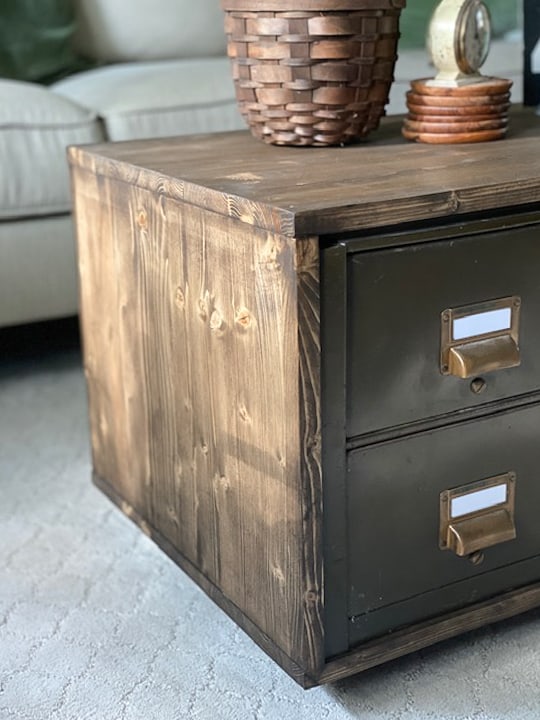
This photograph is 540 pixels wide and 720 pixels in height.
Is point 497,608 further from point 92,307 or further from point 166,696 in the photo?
point 92,307

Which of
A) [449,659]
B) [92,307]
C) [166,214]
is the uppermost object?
[166,214]

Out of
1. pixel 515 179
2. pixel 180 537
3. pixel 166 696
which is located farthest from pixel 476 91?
pixel 166 696

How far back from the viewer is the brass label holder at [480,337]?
0.86 metres

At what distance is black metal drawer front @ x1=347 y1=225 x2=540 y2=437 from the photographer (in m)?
0.82

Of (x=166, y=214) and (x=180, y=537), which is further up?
(x=166, y=214)

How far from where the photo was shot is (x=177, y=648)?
38.6 inches

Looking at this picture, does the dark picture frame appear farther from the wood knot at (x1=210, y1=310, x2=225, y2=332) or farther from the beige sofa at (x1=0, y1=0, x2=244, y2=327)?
the wood knot at (x1=210, y1=310, x2=225, y2=332)

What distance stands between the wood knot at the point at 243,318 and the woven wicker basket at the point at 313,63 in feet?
0.91

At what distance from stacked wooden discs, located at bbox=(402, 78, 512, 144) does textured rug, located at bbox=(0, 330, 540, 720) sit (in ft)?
1.63

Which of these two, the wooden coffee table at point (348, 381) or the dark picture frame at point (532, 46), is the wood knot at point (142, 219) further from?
the dark picture frame at point (532, 46)

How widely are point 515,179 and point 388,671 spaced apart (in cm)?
46

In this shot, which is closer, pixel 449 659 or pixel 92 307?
pixel 449 659

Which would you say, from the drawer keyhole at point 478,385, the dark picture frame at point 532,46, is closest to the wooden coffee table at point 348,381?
the drawer keyhole at point 478,385

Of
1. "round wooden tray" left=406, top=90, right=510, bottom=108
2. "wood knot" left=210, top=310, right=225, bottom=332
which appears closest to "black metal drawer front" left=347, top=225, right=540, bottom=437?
"wood knot" left=210, top=310, right=225, bottom=332
